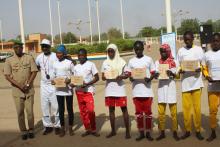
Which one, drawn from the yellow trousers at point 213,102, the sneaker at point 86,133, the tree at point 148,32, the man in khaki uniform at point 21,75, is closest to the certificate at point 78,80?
the man in khaki uniform at point 21,75

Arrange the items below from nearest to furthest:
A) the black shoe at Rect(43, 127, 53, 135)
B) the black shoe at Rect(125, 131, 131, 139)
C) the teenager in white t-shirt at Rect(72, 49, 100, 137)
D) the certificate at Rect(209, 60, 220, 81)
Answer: the certificate at Rect(209, 60, 220, 81), the black shoe at Rect(125, 131, 131, 139), the teenager in white t-shirt at Rect(72, 49, 100, 137), the black shoe at Rect(43, 127, 53, 135)

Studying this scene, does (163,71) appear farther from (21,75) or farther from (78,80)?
(21,75)

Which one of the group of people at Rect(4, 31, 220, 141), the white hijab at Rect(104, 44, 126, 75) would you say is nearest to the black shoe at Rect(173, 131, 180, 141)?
the group of people at Rect(4, 31, 220, 141)

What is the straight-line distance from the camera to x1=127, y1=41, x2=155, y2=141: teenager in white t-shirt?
7215 millimetres

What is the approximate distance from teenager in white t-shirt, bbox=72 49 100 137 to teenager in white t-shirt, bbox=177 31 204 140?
6.10ft

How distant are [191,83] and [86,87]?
221cm

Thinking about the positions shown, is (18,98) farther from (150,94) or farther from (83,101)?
(150,94)

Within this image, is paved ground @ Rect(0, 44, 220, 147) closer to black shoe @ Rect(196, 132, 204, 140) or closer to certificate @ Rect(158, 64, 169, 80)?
black shoe @ Rect(196, 132, 204, 140)

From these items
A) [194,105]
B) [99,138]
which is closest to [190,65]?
[194,105]

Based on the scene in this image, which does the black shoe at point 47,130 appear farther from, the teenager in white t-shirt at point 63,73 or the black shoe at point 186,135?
the black shoe at point 186,135

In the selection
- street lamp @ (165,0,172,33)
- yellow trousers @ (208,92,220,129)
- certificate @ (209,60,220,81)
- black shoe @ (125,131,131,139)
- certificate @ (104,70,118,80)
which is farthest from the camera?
street lamp @ (165,0,172,33)

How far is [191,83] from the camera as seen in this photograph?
279 inches

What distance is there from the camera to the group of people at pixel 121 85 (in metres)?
7.05

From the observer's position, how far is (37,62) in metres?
8.41
